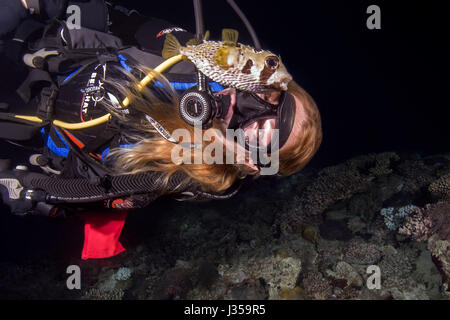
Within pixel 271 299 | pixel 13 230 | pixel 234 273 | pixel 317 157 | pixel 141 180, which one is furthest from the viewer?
pixel 317 157

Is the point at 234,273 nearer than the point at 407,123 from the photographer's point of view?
Yes

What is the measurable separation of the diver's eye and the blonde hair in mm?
468

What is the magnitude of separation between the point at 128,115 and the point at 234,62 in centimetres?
107

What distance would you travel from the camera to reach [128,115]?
1.84 m

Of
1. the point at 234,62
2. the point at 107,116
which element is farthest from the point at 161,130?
the point at 234,62

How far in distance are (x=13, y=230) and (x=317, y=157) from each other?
11600 millimetres

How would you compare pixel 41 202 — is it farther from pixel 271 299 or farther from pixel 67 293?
pixel 67 293

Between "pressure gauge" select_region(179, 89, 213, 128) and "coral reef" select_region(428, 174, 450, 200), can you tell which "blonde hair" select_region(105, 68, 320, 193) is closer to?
"pressure gauge" select_region(179, 89, 213, 128)

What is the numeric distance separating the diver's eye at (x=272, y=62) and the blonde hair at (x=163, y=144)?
0.47 metres

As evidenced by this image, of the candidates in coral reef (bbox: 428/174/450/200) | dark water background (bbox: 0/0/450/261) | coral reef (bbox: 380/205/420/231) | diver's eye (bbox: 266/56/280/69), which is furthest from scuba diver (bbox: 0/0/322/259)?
dark water background (bbox: 0/0/450/261)

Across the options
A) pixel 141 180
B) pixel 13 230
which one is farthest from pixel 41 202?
pixel 13 230

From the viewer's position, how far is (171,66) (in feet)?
5.94

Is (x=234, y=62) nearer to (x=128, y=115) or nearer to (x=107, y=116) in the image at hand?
(x=128, y=115)

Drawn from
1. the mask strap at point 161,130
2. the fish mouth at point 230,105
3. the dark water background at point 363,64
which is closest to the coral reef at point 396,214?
the fish mouth at point 230,105
